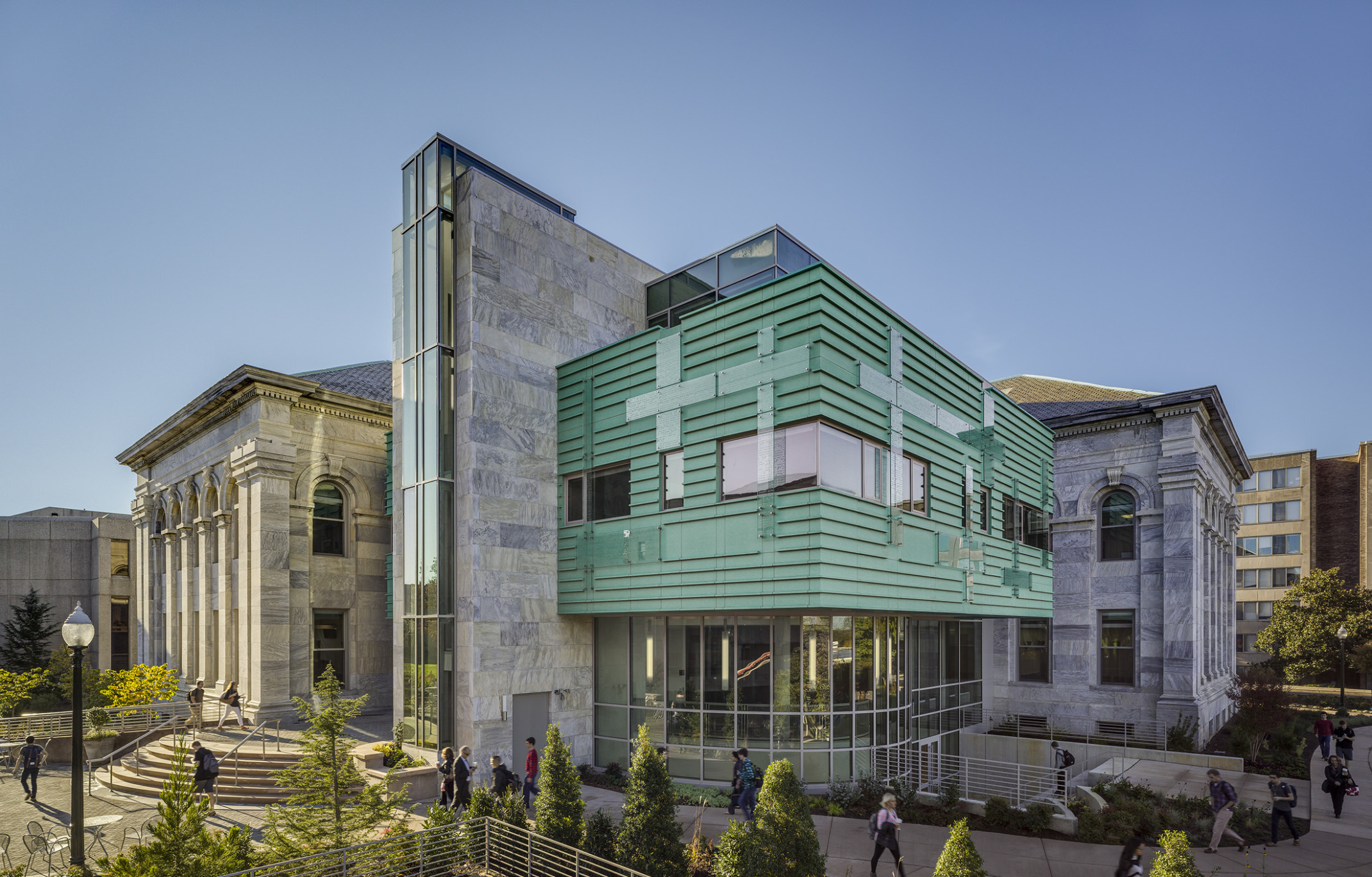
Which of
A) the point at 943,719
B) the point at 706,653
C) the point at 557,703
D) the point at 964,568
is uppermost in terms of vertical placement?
the point at 964,568

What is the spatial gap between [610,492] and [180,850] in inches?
473

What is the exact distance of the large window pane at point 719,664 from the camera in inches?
779

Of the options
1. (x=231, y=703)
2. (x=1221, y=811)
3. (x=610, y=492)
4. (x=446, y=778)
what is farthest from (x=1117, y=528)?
(x=231, y=703)

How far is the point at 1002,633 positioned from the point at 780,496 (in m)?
18.6

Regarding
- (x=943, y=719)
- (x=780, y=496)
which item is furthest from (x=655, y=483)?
(x=943, y=719)

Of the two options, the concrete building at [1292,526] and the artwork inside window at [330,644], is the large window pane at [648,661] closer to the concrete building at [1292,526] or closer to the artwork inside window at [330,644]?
the artwork inside window at [330,644]

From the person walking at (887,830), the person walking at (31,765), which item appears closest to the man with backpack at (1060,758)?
the person walking at (887,830)

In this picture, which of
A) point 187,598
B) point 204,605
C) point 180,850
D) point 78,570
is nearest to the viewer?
point 180,850

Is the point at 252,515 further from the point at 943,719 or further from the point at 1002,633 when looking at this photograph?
the point at 1002,633

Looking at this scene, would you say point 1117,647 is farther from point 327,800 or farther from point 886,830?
point 327,800

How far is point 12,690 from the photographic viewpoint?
90.8 ft

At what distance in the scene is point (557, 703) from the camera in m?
20.9

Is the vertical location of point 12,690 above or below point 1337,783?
above

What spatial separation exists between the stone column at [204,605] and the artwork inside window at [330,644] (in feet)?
19.5
